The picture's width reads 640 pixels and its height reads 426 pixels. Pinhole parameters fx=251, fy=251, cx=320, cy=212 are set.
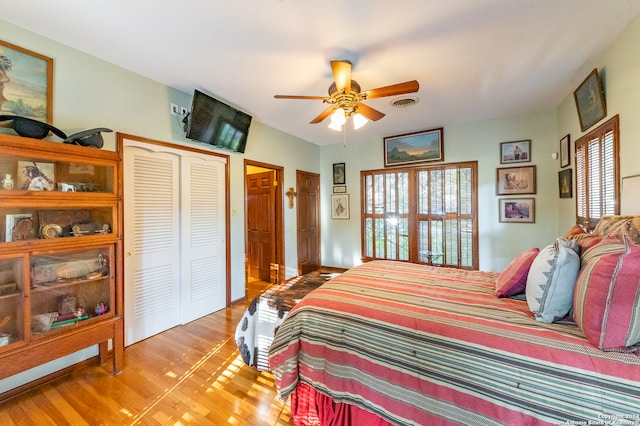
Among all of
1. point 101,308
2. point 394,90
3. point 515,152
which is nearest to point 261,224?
point 101,308

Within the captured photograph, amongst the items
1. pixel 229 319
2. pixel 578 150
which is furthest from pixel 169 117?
pixel 578 150

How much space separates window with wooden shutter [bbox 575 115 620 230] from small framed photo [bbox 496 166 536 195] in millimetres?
803

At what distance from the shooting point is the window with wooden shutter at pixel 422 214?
4.05m

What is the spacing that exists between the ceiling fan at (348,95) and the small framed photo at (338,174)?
8.25ft

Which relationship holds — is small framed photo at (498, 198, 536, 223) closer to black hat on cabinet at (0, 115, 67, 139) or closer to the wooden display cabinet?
the wooden display cabinet

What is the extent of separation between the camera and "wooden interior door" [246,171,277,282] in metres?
4.46

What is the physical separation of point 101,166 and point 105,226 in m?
0.48

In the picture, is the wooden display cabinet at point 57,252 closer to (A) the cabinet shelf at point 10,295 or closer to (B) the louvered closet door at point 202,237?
(A) the cabinet shelf at point 10,295

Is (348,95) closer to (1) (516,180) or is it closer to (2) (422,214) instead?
(2) (422,214)

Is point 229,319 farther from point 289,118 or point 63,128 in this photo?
point 289,118

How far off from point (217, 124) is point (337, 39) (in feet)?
5.71

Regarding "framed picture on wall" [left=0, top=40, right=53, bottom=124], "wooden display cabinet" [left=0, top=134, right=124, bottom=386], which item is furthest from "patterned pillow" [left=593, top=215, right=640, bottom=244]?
"framed picture on wall" [left=0, top=40, right=53, bottom=124]

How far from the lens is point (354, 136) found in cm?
477

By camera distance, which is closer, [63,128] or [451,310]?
[451,310]
